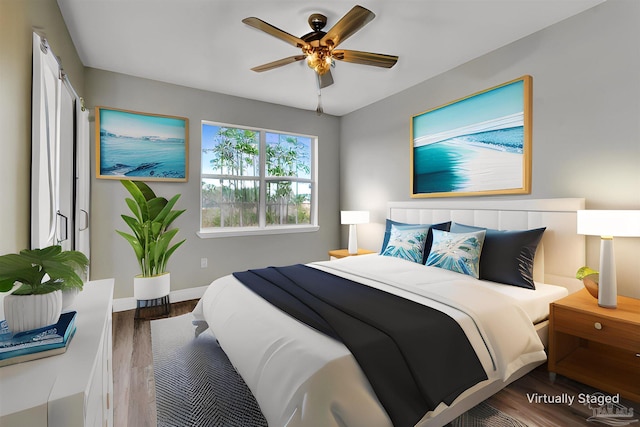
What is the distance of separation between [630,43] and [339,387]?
2893mm

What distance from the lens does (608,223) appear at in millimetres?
1851

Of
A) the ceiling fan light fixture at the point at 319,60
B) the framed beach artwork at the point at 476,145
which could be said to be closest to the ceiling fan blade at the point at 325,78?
the ceiling fan light fixture at the point at 319,60

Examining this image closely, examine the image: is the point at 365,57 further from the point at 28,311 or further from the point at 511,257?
the point at 28,311

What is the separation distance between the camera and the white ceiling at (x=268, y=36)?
2.25m

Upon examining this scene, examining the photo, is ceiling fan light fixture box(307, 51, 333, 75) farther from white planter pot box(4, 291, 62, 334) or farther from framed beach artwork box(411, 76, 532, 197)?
white planter pot box(4, 291, 62, 334)

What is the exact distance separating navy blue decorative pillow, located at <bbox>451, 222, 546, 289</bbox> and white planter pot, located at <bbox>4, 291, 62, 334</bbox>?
2.63 m

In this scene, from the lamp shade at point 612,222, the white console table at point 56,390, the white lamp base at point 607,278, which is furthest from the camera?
the white lamp base at point 607,278

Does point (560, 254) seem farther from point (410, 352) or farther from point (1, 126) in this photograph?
point (1, 126)

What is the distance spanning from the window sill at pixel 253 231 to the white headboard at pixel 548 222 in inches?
87.5

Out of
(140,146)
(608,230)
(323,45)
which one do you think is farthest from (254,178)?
(608,230)

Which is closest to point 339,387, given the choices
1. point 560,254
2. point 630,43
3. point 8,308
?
point 8,308

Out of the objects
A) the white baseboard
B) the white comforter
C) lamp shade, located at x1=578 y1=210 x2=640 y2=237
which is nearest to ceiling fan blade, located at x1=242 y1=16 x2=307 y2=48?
the white comforter

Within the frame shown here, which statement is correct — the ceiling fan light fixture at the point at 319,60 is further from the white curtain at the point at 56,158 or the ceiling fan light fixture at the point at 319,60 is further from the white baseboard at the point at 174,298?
the white baseboard at the point at 174,298

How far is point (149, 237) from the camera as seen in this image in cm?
310
